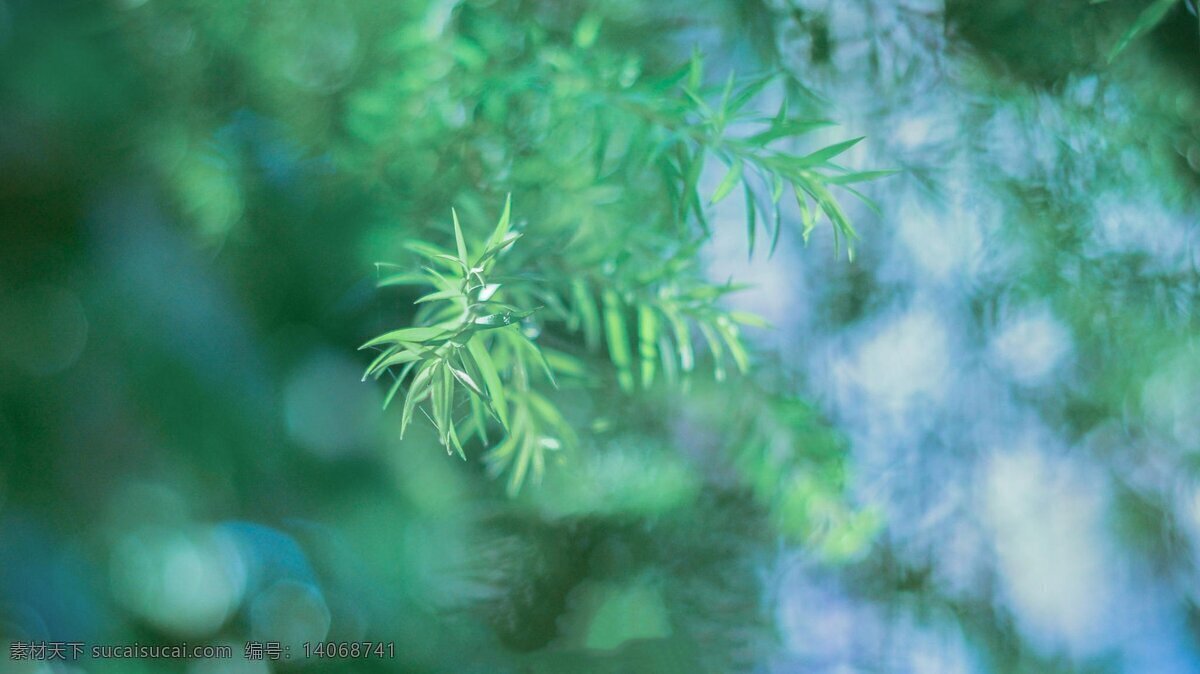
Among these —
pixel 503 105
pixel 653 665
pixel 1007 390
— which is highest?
pixel 503 105

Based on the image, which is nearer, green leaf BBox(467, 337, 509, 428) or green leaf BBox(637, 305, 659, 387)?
green leaf BBox(467, 337, 509, 428)

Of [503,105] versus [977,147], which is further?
[977,147]

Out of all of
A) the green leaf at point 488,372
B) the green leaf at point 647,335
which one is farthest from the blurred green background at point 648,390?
the green leaf at point 488,372

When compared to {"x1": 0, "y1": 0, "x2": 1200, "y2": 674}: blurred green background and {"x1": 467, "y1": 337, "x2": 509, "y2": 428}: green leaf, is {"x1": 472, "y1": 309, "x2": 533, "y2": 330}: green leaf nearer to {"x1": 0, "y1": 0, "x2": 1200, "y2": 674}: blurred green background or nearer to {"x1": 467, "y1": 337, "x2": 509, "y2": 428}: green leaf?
{"x1": 467, "y1": 337, "x2": 509, "y2": 428}: green leaf

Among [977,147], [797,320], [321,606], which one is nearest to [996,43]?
[977,147]

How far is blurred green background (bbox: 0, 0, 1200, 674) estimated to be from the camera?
15.3 inches

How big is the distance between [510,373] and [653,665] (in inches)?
6.9

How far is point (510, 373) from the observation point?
33cm

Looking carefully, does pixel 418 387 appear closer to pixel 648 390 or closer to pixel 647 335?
pixel 647 335

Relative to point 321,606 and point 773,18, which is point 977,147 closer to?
point 773,18

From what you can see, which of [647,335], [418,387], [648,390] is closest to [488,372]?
[418,387]

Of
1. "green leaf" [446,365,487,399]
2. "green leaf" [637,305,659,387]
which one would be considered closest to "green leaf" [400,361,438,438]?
"green leaf" [446,365,487,399]

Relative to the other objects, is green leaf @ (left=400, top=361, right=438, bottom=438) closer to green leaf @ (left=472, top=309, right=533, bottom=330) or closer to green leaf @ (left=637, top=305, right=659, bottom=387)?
green leaf @ (left=472, top=309, right=533, bottom=330)

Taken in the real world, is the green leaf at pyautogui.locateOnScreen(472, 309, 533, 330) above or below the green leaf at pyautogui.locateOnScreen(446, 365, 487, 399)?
above
